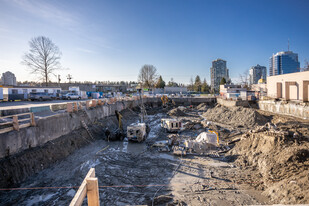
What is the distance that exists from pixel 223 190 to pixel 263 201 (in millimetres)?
1514

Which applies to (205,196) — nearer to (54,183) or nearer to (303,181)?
(303,181)

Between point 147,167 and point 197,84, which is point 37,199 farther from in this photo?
point 197,84

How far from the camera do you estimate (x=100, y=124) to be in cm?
1942

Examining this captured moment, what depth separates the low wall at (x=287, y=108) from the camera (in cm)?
2198

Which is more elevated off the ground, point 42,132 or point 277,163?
point 42,132

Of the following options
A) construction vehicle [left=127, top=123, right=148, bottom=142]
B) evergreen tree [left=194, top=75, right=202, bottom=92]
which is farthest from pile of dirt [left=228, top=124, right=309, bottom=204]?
evergreen tree [left=194, top=75, right=202, bottom=92]

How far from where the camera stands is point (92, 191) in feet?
7.66

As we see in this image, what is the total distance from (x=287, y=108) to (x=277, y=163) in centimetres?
2109

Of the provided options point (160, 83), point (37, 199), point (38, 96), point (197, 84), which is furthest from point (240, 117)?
point (197, 84)

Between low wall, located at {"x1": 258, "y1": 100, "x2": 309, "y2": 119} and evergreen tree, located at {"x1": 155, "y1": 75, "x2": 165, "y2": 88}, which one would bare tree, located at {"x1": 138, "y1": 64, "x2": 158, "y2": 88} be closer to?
evergreen tree, located at {"x1": 155, "y1": 75, "x2": 165, "y2": 88}

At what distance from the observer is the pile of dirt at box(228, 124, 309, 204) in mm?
6355

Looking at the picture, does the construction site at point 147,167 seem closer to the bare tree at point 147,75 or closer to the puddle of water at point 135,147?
the puddle of water at point 135,147

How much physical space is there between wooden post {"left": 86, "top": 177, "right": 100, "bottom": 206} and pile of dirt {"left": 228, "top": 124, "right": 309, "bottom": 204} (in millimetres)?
6649

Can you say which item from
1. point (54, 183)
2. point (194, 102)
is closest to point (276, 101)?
point (194, 102)
